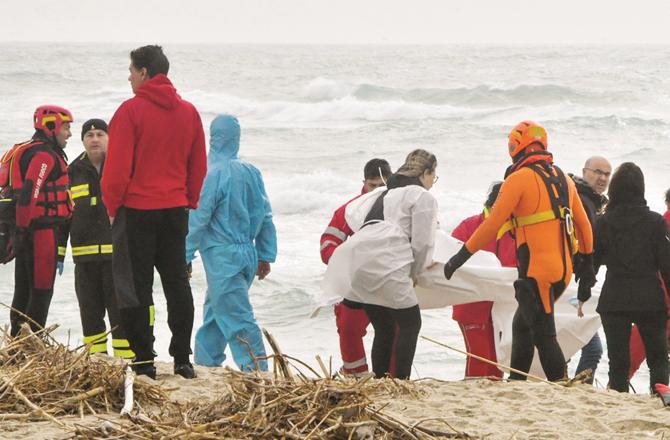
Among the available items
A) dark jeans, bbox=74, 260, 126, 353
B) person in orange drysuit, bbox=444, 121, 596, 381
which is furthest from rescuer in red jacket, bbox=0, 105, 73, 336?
person in orange drysuit, bbox=444, 121, 596, 381

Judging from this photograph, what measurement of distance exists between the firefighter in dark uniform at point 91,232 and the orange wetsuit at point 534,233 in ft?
7.28

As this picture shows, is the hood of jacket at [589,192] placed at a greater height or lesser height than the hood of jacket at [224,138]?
lesser

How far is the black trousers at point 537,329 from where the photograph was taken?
6270 millimetres

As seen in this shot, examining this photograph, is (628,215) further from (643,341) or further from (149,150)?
(149,150)

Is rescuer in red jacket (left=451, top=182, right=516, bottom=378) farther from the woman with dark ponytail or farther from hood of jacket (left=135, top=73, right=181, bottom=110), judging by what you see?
hood of jacket (left=135, top=73, right=181, bottom=110)

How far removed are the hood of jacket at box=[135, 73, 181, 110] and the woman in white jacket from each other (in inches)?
57.8

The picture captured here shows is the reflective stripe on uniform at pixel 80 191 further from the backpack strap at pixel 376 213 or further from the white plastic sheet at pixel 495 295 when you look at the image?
the white plastic sheet at pixel 495 295

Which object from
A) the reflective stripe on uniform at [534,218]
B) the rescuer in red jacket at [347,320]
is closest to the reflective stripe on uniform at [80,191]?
the rescuer in red jacket at [347,320]

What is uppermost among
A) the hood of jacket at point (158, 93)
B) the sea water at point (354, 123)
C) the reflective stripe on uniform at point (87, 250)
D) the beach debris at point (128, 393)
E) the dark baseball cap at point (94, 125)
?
the hood of jacket at point (158, 93)

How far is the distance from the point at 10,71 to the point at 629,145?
33.1 m

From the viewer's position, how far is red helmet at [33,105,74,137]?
280 inches

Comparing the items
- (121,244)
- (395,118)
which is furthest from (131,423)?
(395,118)

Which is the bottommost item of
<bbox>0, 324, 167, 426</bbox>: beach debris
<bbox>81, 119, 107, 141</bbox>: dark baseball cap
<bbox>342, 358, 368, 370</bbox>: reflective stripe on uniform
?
<bbox>342, 358, 368, 370</bbox>: reflective stripe on uniform

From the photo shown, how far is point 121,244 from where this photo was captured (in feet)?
18.9
